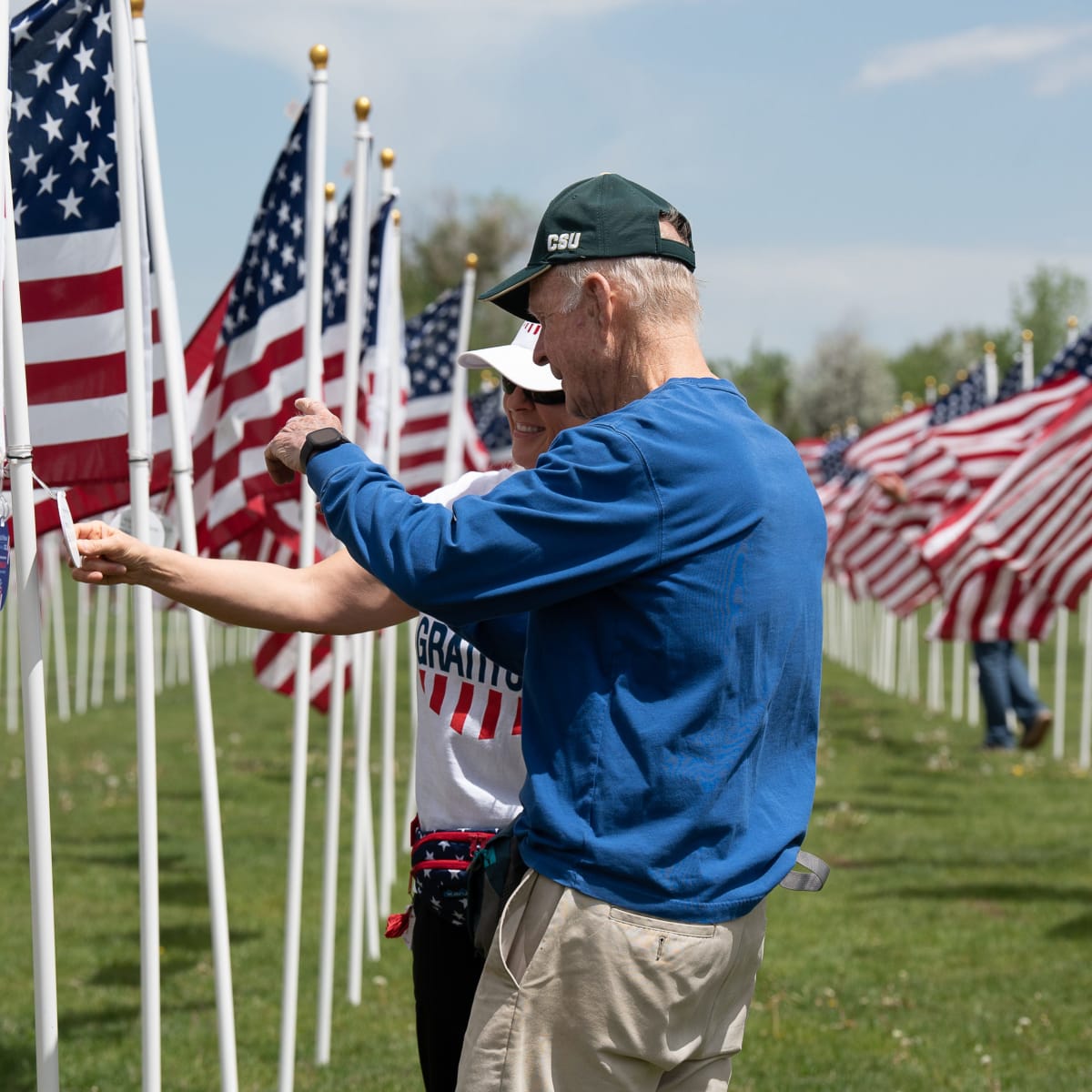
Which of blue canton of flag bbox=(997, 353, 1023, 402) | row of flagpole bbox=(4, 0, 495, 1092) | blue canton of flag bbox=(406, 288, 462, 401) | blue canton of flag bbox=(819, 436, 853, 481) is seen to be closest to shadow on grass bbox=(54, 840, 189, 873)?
row of flagpole bbox=(4, 0, 495, 1092)

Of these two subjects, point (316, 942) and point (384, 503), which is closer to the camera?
point (384, 503)

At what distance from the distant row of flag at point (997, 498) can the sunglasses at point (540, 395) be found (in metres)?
8.10

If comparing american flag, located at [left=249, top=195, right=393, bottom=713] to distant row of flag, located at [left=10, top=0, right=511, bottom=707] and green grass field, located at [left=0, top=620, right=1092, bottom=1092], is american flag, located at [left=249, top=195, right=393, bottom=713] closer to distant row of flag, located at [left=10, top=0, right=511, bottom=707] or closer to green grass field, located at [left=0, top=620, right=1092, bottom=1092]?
distant row of flag, located at [left=10, top=0, right=511, bottom=707]

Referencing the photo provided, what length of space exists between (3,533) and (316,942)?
5926 mm

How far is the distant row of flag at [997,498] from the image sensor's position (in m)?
11.7

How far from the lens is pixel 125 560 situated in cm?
298

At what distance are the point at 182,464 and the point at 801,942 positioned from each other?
210 inches

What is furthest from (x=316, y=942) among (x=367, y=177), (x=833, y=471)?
(x=833, y=471)

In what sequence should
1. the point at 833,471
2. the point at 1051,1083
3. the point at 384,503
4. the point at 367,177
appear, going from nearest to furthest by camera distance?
the point at 384,503 < the point at 1051,1083 < the point at 367,177 < the point at 833,471

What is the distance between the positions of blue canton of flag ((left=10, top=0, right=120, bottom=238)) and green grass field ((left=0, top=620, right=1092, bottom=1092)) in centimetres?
340

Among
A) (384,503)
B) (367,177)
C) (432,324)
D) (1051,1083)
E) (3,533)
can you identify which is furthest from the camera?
(432,324)

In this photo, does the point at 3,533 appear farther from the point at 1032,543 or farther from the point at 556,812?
the point at 1032,543

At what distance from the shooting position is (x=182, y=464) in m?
4.83

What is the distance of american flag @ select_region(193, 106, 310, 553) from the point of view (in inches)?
289
